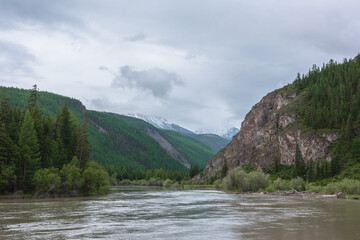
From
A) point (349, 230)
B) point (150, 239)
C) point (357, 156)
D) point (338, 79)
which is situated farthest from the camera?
point (338, 79)

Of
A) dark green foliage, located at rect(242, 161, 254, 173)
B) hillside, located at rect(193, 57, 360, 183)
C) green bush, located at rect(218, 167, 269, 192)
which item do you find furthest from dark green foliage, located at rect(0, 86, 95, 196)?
dark green foliage, located at rect(242, 161, 254, 173)

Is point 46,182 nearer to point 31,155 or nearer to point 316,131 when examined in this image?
point 31,155

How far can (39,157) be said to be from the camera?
81.4m

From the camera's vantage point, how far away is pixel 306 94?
18500 centimetres

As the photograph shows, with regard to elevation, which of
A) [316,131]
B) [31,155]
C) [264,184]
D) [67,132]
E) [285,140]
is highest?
[316,131]

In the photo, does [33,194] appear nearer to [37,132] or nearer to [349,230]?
[37,132]

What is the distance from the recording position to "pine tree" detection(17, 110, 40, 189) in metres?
73.0

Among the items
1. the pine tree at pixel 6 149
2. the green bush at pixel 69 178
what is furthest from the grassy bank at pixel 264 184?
the pine tree at pixel 6 149

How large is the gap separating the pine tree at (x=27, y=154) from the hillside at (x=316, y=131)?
95895 millimetres

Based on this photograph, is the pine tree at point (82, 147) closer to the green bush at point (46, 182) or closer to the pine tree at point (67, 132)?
the pine tree at point (67, 132)

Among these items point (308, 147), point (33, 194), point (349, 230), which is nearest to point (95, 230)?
point (349, 230)

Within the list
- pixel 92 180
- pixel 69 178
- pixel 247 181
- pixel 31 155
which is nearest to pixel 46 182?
pixel 69 178

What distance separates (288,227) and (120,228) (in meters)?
18.5

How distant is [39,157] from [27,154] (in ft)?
27.5
